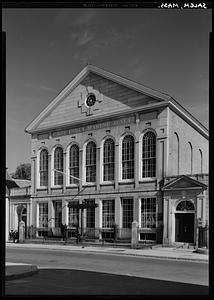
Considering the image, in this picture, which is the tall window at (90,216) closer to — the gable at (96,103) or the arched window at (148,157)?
the arched window at (148,157)

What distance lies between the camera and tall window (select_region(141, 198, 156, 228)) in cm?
682

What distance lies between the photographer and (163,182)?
764 cm

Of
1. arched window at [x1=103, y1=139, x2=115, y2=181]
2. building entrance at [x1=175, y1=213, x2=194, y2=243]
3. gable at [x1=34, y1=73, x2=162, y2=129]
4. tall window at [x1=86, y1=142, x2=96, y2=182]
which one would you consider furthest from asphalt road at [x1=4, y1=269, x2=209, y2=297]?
building entrance at [x1=175, y1=213, x2=194, y2=243]

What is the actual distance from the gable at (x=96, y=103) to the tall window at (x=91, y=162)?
1.84ft

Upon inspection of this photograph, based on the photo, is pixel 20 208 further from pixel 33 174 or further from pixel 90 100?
pixel 90 100

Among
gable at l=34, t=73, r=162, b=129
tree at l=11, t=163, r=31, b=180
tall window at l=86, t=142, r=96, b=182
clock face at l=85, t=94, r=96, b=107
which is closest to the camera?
tree at l=11, t=163, r=31, b=180

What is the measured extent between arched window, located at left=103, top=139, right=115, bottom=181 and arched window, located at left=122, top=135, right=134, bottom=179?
237 mm

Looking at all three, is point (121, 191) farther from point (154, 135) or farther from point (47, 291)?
point (47, 291)

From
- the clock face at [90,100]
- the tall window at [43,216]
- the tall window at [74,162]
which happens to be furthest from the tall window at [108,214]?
the clock face at [90,100]

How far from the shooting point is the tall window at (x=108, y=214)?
6.60 m

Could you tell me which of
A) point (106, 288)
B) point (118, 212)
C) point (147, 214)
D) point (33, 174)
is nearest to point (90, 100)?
point (33, 174)

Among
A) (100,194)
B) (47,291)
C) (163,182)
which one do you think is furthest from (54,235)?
(47,291)

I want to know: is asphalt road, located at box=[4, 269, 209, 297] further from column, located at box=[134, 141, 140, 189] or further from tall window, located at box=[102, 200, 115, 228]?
column, located at box=[134, 141, 140, 189]

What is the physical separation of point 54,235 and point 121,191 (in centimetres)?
144
